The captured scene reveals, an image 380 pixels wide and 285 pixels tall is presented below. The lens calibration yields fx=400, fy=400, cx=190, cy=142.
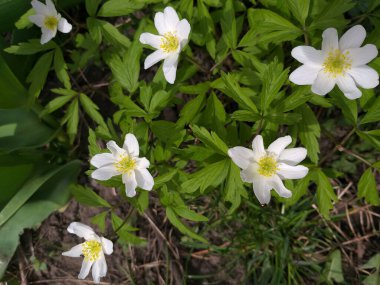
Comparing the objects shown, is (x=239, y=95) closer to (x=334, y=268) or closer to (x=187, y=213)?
(x=187, y=213)

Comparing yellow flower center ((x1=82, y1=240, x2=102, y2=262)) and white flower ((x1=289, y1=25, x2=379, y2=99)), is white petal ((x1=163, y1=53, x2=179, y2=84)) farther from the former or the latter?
yellow flower center ((x1=82, y1=240, x2=102, y2=262))

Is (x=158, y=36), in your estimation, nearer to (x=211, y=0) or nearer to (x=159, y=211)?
(x=211, y=0)

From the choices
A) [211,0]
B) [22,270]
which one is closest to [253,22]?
[211,0]

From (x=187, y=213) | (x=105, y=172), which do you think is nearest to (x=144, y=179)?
(x=105, y=172)

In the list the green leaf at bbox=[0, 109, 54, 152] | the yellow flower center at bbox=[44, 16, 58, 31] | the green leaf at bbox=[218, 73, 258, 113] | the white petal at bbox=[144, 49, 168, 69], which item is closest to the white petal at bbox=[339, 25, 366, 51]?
the green leaf at bbox=[218, 73, 258, 113]

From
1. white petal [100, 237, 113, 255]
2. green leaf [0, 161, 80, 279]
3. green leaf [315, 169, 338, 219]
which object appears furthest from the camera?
green leaf [0, 161, 80, 279]

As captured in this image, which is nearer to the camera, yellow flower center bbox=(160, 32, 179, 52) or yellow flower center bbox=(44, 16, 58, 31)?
yellow flower center bbox=(160, 32, 179, 52)

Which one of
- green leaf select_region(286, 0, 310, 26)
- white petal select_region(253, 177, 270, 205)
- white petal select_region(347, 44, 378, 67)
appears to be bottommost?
white petal select_region(253, 177, 270, 205)
